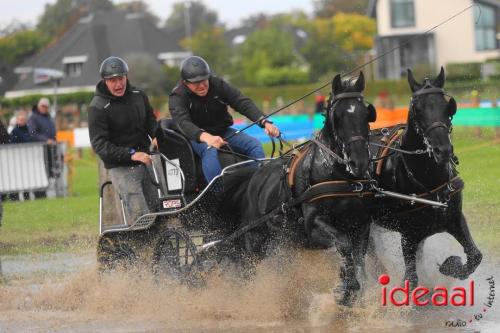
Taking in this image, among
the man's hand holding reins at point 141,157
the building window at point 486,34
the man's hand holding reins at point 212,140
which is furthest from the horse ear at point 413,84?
the building window at point 486,34

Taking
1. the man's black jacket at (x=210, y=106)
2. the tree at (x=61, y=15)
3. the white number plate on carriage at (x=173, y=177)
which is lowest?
the white number plate on carriage at (x=173, y=177)

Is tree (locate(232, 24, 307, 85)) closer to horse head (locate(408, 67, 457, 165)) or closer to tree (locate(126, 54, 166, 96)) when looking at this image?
tree (locate(126, 54, 166, 96))

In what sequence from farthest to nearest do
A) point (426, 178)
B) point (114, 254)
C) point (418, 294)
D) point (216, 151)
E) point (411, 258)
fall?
1. point (114, 254)
2. point (216, 151)
3. point (411, 258)
4. point (418, 294)
5. point (426, 178)

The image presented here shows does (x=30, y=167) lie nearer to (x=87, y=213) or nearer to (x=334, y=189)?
(x=87, y=213)

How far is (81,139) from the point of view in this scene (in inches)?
1078

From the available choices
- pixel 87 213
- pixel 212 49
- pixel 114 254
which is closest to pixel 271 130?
pixel 114 254

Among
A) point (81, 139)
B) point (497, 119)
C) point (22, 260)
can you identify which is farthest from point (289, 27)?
point (22, 260)

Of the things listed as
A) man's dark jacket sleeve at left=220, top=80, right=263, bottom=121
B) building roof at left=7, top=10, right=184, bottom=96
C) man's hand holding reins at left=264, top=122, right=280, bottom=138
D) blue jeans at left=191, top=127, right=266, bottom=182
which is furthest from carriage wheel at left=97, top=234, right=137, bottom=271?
building roof at left=7, top=10, right=184, bottom=96

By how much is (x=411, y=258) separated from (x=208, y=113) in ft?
8.17

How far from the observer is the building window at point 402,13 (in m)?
64.4

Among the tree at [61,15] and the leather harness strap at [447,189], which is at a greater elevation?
the tree at [61,15]

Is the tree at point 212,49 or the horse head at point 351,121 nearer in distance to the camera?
the horse head at point 351,121

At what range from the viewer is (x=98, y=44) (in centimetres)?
7869

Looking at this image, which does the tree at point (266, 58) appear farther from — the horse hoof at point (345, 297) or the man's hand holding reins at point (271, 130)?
the horse hoof at point (345, 297)
